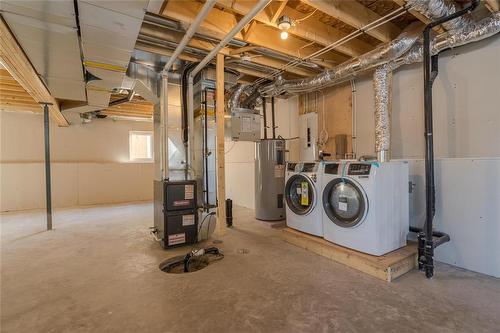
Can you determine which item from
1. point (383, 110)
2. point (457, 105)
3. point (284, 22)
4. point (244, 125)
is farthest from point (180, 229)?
point (457, 105)

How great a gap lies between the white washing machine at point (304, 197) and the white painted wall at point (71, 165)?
527 cm

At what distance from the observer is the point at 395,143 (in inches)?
128

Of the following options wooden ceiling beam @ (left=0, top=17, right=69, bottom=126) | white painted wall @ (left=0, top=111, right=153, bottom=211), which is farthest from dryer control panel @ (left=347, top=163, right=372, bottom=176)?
white painted wall @ (left=0, top=111, right=153, bottom=211)

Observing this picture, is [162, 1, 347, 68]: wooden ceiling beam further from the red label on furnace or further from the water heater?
the red label on furnace

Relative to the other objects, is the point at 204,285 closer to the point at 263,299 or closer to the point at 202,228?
the point at 263,299

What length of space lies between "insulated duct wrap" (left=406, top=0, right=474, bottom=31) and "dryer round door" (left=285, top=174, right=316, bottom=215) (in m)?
1.86

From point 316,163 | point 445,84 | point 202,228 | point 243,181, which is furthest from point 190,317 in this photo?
point 243,181

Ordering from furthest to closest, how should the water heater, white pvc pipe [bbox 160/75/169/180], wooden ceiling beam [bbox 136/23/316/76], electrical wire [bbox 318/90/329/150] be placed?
the water heater < electrical wire [bbox 318/90/329/150] < white pvc pipe [bbox 160/75/169/180] < wooden ceiling beam [bbox 136/23/316/76]

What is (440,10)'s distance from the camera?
2.09 m

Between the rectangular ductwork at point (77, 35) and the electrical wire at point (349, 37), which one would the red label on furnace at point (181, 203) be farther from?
the electrical wire at point (349, 37)

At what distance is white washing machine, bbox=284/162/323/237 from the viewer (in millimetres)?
2873

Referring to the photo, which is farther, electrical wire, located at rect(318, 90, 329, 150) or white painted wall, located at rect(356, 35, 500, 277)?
electrical wire, located at rect(318, 90, 329, 150)

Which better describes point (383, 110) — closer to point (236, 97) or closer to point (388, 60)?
point (388, 60)

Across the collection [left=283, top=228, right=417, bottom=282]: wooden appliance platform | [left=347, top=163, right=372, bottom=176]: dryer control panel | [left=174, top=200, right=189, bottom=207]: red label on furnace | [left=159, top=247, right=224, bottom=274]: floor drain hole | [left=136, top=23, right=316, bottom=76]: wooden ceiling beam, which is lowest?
[left=159, top=247, right=224, bottom=274]: floor drain hole
